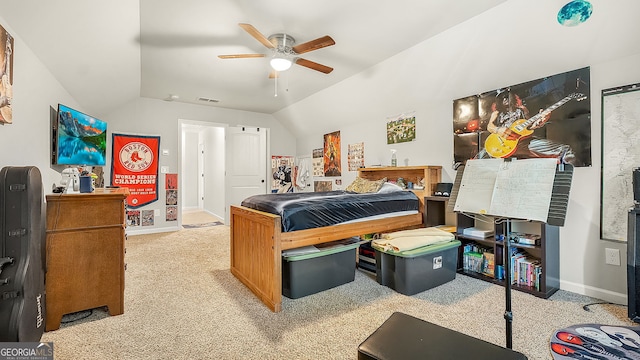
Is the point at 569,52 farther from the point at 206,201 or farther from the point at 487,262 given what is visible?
the point at 206,201

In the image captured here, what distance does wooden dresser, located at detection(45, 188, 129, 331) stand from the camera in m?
1.92

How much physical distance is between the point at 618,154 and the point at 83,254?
419cm

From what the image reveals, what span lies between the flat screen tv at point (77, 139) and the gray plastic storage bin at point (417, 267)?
3256 mm

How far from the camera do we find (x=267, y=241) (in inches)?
89.4

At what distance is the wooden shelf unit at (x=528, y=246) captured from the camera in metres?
2.41

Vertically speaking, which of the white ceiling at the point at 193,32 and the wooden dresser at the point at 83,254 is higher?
the white ceiling at the point at 193,32

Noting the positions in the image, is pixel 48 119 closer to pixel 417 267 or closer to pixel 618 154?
pixel 417 267

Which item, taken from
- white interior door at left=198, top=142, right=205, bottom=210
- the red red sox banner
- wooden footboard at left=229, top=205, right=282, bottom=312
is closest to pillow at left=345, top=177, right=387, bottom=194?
wooden footboard at left=229, top=205, right=282, bottom=312

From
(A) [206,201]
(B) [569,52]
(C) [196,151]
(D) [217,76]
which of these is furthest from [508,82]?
(C) [196,151]

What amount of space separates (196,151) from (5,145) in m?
6.84

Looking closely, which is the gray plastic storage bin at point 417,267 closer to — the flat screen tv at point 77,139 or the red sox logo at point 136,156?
the flat screen tv at point 77,139

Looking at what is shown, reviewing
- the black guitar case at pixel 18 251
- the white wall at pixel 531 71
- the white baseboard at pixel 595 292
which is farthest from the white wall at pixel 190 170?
the white baseboard at pixel 595 292

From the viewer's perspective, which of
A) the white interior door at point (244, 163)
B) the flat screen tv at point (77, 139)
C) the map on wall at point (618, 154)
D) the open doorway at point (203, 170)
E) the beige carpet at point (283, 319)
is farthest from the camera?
the open doorway at point (203, 170)

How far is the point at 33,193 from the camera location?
Answer: 1574mm
